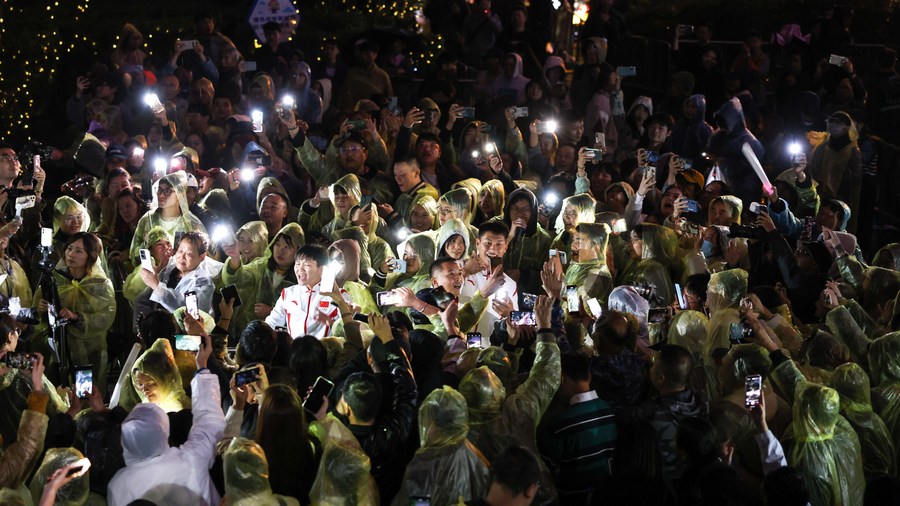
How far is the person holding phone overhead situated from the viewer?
967cm

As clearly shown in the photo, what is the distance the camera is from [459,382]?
7168 millimetres

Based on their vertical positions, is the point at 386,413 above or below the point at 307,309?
above

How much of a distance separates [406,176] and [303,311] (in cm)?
264

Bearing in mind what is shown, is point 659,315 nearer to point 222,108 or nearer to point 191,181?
point 191,181

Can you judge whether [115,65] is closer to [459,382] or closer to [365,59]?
[365,59]

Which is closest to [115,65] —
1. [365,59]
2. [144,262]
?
[365,59]

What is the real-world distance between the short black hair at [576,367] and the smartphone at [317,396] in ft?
3.96

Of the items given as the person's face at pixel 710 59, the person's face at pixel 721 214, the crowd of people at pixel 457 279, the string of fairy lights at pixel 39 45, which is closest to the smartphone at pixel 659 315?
the crowd of people at pixel 457 279

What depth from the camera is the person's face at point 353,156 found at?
39.3ft

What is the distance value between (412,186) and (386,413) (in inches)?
204

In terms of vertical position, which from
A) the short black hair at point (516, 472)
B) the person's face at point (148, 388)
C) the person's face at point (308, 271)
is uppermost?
the short black hair at point (516, 472)

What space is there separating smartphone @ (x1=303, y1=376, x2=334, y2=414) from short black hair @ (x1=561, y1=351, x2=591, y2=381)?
1.21 m

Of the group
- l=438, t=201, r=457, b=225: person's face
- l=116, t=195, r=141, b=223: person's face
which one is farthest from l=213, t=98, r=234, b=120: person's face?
l=438, t=201, r=457, b=225: person's face

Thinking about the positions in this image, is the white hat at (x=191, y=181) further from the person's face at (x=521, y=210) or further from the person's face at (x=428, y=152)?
the person's face at (x=521, y=210)
